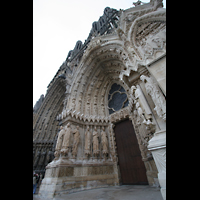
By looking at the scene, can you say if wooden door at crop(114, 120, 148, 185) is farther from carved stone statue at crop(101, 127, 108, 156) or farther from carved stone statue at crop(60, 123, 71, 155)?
carved stone statue at crop(60, 123, 71, 155)

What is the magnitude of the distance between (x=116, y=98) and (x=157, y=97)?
18.8 ft

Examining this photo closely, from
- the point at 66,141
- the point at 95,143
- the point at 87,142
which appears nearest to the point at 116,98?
the point at 95,143

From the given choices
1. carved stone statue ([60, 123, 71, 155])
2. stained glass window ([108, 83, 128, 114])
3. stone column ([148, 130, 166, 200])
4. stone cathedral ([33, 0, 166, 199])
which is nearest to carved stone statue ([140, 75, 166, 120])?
stone cathedral ([33, 0, 166, 199])

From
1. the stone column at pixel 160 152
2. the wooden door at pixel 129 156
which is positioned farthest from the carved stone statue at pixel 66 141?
the stone column at pixel 160 152

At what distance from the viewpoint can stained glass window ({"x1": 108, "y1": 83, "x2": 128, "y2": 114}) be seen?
726 centimetres

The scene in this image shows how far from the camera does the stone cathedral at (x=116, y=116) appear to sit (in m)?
2.33

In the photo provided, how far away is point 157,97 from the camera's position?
2121 millimetres

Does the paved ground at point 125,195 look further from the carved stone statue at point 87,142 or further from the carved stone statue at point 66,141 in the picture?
the carved stone statue at point 87,142

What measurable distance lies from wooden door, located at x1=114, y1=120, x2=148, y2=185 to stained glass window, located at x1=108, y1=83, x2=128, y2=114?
131 centimetres
